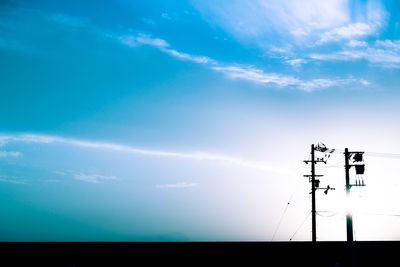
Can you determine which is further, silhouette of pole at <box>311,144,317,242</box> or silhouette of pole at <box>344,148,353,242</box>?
silhouette of pole at <box>311,144,317,242</box>

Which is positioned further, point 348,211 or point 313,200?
point 313,200

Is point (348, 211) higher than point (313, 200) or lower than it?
lower

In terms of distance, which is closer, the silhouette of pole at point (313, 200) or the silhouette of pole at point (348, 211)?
the silhouette of pole at point (348, 211)
